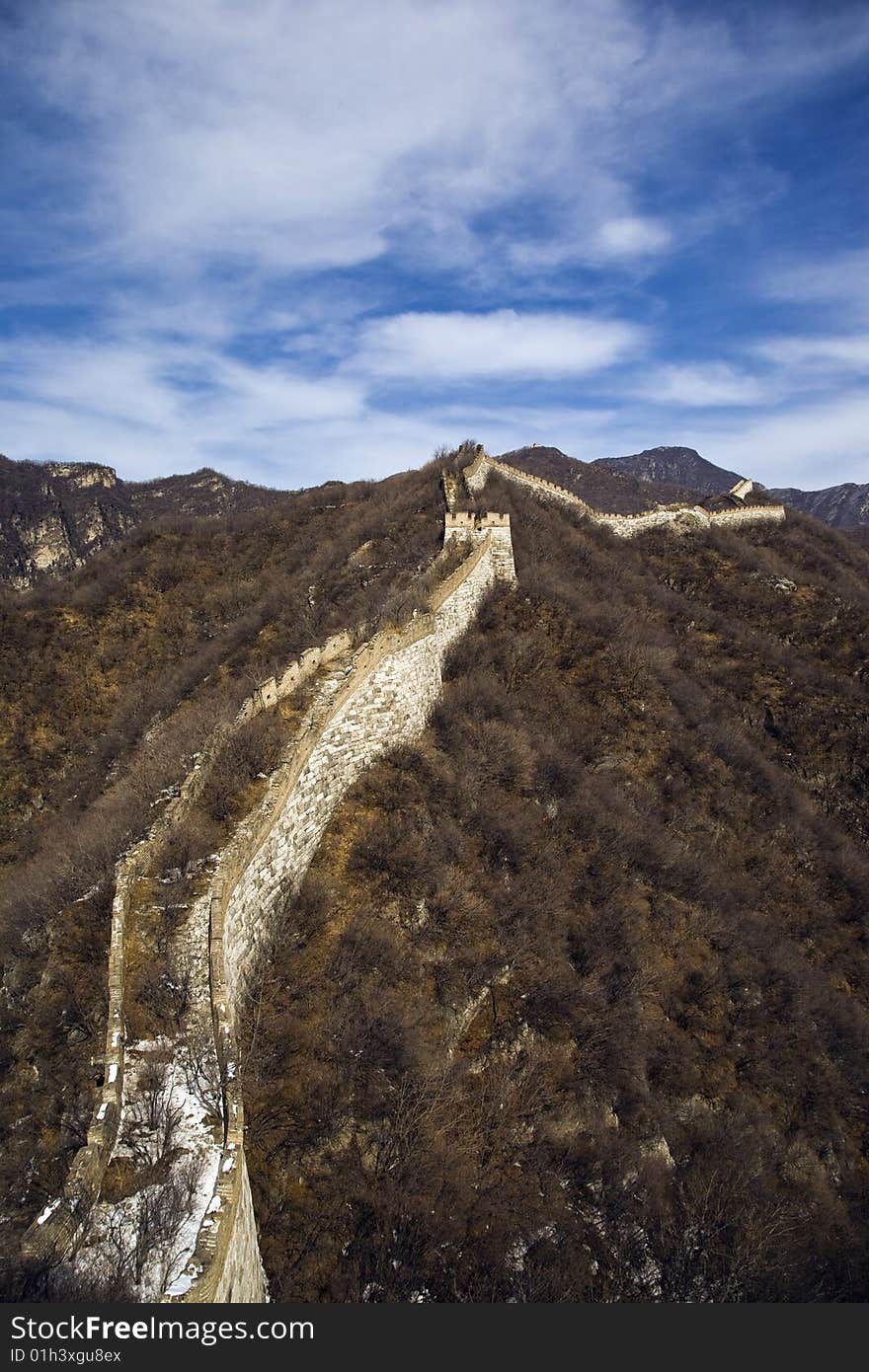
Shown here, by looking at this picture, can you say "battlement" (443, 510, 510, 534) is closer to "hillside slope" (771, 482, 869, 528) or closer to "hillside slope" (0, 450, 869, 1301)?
"hillside slope" (0, 450, 869, 1301)

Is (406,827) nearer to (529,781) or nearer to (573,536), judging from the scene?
(529,781)

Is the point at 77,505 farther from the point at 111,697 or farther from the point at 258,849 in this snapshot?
the point at 258,849

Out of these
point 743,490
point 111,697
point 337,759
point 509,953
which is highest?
point 743,490

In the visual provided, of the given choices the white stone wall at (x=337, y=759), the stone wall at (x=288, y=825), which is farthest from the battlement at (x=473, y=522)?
the white stone wall at (x=337, y=759)

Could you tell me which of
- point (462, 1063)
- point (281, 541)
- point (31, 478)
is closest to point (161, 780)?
point (462, 1063)

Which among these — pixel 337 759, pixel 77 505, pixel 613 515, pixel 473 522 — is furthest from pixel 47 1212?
pixel 77 505

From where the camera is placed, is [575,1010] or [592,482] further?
[592,482]
